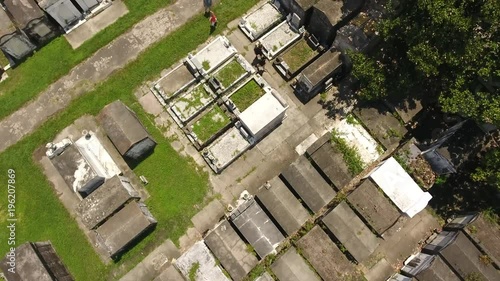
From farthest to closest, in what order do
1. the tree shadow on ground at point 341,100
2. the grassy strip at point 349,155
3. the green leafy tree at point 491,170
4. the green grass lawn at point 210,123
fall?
the tree shadow on ground at point 341,100 < the green grass lawn at point 210,123 < the grassy strip at point 349,155 < the green leafy tree at point 491,170

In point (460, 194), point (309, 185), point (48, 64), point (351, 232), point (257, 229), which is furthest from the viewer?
point (48, 64)

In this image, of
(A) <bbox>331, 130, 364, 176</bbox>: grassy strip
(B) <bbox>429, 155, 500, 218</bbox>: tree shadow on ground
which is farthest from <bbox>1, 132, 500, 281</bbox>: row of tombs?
(B) <bbox>429, 155, 500, 218</bbox>: tree shadow on ground

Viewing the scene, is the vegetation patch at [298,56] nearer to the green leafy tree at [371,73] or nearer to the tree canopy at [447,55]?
the green leafy tree at [371,73]

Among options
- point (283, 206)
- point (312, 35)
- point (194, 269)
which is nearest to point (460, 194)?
point (283, 206)

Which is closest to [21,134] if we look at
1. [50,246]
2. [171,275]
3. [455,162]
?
[50,246]

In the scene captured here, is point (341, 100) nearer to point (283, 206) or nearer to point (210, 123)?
point (283, 206)

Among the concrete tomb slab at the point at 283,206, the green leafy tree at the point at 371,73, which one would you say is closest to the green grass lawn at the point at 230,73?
the concrete tomb slab at the point at 283,206
